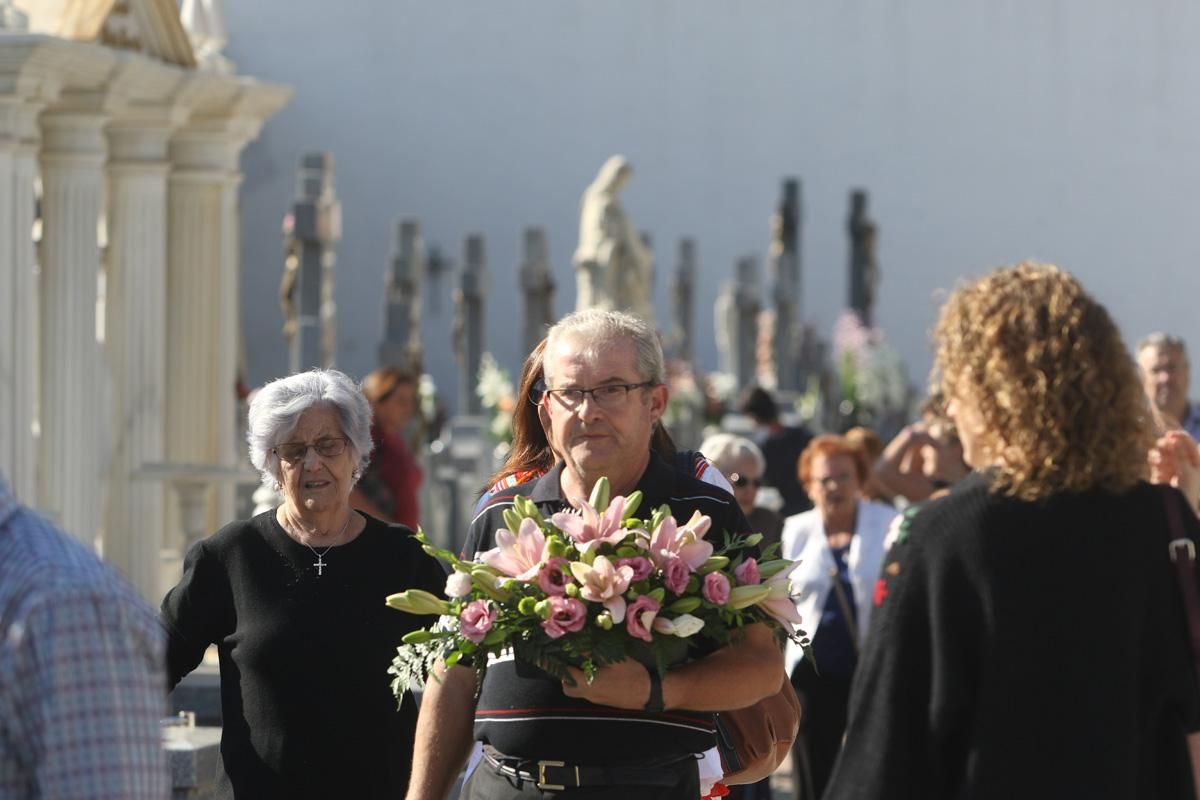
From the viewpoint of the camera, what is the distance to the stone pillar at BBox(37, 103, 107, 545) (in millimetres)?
9891

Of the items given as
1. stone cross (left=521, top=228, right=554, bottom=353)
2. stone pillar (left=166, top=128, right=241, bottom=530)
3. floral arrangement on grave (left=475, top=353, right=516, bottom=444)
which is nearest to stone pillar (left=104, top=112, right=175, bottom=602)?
stone pillar (left=166, top=128, right=241, bottom=530)

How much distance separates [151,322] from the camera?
10.7 metres

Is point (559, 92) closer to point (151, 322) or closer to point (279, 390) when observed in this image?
point (151, 322)

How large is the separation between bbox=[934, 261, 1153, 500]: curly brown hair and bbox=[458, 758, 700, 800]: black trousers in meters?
0.95

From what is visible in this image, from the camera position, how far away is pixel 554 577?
3.88m

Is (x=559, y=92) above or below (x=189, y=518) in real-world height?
above

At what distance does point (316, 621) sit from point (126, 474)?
254 inches

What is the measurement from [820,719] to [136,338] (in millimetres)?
4210

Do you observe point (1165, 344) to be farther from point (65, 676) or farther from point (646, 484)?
point (65, 676)

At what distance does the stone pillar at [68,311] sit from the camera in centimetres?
989

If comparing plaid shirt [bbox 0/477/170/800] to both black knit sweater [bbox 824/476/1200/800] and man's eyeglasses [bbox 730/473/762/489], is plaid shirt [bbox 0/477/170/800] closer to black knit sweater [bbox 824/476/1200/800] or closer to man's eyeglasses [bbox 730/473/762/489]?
black knit sweater [bbox 824/476/1200/800]

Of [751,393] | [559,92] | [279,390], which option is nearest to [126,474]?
[751,393]

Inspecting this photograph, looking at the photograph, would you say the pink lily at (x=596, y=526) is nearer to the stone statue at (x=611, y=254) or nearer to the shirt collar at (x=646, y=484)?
the shirt collar at (x=646, y=484)

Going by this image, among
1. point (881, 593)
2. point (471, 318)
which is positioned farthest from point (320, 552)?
point (471, 318)
